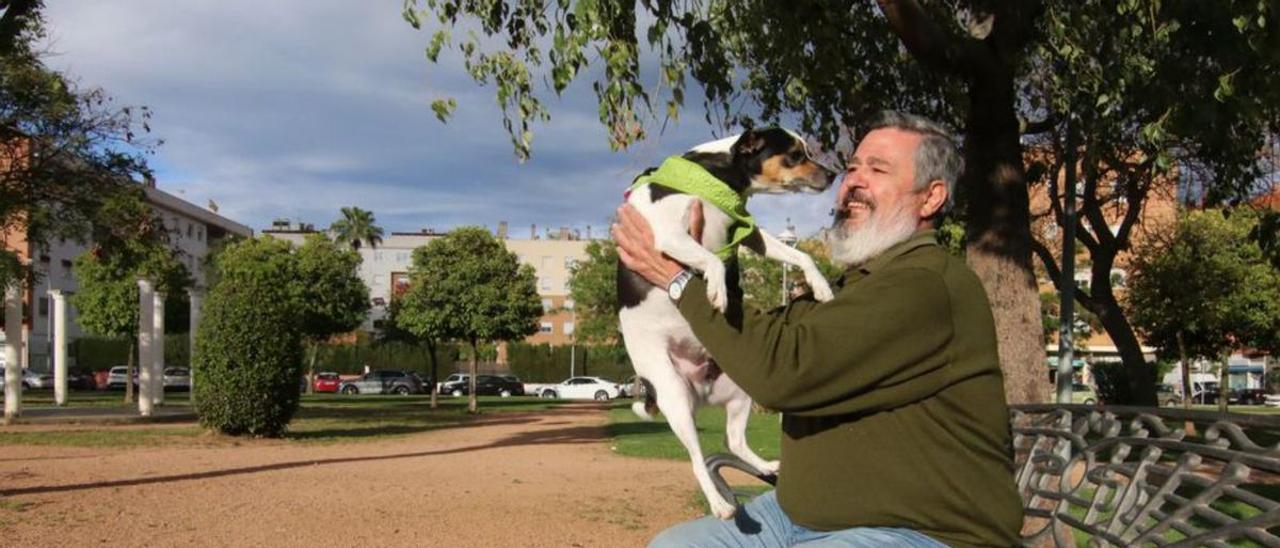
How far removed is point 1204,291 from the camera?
26438mm

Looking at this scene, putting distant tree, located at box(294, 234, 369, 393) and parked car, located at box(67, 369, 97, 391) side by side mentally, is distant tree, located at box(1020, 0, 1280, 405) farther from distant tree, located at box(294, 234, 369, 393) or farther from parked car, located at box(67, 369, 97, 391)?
parked car, located at box(67, 369, 97, 391)

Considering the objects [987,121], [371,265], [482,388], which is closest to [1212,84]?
[987,121]

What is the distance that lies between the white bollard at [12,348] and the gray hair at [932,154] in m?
20.8

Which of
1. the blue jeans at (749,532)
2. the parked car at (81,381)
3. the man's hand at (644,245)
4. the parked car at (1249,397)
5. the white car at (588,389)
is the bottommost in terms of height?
the parked car at (1249,397)

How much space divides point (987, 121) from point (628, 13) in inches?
117

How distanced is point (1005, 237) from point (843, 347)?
470 centimetres

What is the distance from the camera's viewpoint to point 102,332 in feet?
Answer: 116

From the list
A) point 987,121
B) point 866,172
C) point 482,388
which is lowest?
point 482,388

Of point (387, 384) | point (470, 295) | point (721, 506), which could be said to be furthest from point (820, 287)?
point (387, 384)

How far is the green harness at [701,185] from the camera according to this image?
2.28 metres

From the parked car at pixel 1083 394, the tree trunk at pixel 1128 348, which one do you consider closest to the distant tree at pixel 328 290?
the parked car at pixel 1083 394

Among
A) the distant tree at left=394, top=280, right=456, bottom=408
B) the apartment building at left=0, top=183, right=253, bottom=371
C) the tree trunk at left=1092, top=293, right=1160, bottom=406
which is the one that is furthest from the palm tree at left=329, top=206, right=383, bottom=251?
the tree trunk at left=1092, top=293, right=1160, bottom=406

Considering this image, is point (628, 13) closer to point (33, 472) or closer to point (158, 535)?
point (158, 535)

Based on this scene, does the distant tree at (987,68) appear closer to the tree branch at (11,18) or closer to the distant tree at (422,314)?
the tree branch at (11,18)
